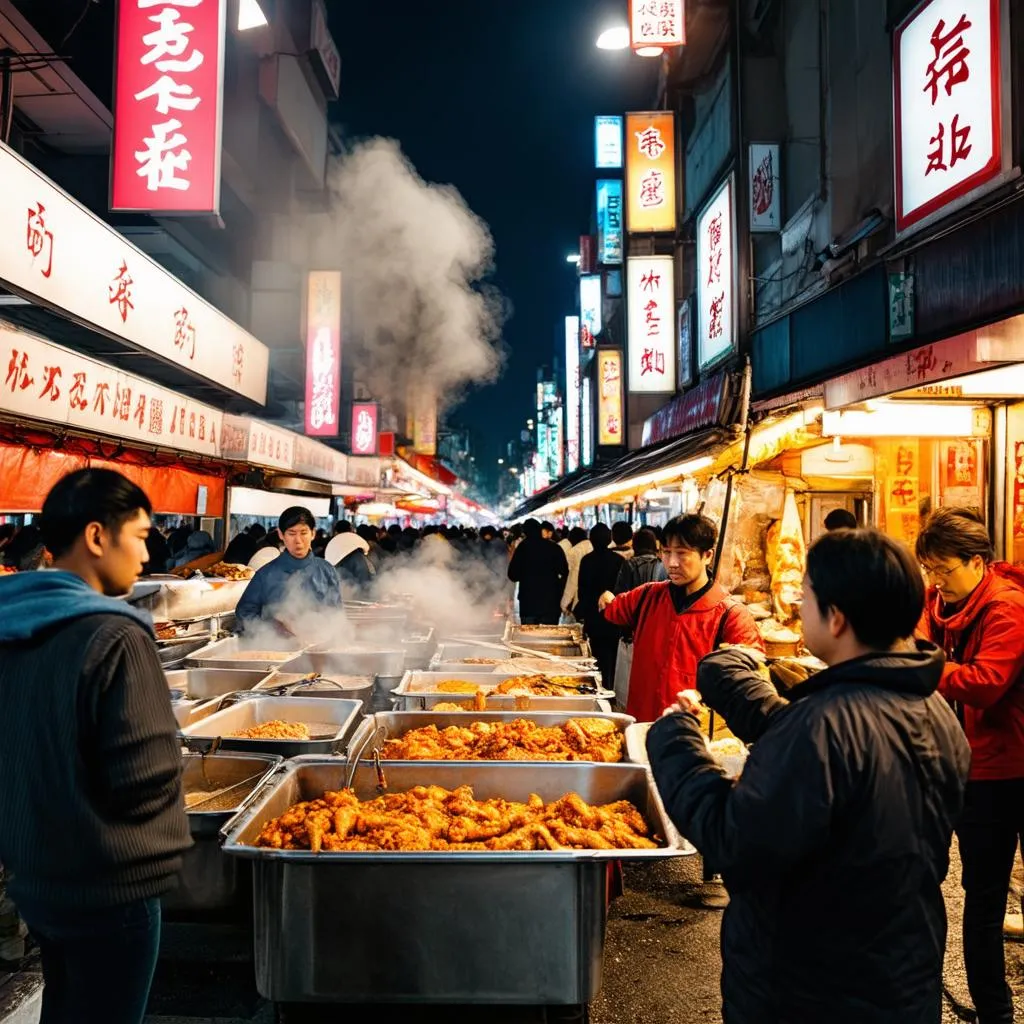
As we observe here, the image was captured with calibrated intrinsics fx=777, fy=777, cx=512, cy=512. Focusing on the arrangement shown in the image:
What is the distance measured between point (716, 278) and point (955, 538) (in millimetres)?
9211

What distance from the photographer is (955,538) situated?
11.4 ft

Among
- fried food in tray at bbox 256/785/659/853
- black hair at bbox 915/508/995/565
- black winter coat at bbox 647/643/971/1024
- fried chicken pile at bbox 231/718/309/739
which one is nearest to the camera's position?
black winter coat at bbox 647/643/971/1024

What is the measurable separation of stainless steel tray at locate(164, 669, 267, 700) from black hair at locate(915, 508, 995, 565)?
4.45 meters

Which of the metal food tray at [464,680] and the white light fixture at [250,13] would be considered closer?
the metal food tray at [464,680]

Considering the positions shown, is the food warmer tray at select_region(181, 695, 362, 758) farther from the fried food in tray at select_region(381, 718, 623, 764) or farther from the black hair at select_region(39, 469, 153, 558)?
the black hair at select_region(39, 469, 153, 558)

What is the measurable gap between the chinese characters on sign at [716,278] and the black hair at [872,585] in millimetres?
10295

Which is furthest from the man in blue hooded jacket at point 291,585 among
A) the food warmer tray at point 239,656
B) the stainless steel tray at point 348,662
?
the stainless steel tray at point 348,662

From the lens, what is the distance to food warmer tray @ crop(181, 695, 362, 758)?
13.3 ft

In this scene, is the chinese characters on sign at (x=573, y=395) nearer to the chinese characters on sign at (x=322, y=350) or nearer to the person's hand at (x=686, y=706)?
the chinese characters on sign at (x=322, y=350)

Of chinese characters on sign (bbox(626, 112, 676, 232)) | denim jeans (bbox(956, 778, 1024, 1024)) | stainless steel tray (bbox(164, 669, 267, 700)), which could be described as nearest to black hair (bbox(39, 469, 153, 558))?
denim jeans (bbox(956, 778, 1024, 1024))

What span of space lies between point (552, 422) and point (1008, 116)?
46907mm

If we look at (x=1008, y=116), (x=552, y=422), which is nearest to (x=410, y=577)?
(x=1008, y=116)

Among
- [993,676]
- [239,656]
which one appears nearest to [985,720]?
[993,676]

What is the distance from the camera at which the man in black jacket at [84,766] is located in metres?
2.00
